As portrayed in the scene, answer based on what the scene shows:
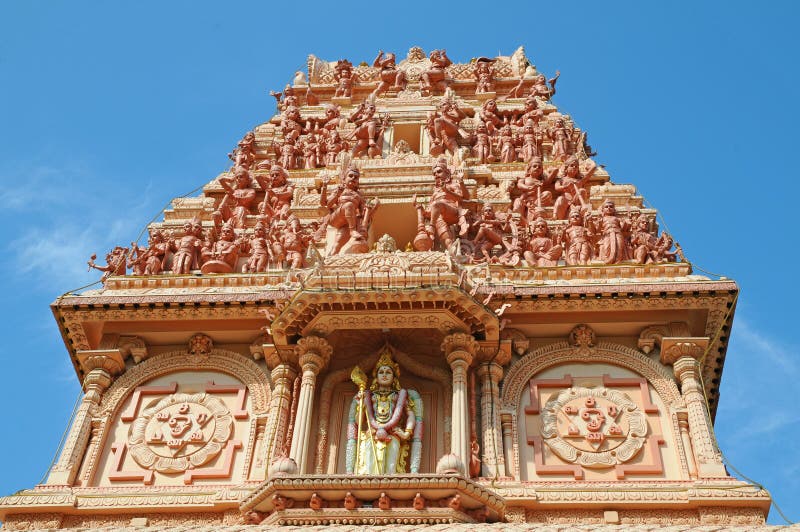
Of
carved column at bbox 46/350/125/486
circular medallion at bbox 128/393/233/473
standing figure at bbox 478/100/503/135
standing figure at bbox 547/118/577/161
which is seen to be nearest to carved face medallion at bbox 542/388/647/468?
circular medallion at bbox 128/393/233/473

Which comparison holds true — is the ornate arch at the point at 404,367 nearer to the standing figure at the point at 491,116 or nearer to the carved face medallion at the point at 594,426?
the carved face medallion at the point at 594,426

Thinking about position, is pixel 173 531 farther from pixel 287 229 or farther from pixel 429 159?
pixel 429 159

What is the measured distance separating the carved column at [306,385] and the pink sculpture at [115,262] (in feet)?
13.7

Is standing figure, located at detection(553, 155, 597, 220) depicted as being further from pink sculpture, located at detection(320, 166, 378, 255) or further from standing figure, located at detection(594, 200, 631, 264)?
pink sculpture, located at detection(320, 166, 378, 255)

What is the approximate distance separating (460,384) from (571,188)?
6.31m

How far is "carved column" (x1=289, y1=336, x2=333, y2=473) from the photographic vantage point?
1417 cm

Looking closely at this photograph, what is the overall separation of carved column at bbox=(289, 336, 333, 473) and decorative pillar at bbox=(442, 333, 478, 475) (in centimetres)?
177

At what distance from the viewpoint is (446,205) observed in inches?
722

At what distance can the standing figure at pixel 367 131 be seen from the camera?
22.0 m

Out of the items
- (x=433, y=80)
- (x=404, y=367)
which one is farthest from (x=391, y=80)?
(x=404, y=367)

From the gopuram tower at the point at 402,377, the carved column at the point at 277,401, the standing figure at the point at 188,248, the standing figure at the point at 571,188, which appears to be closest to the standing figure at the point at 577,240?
the gopuram tower at the point at 402,377

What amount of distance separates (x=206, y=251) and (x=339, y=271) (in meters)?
4.06

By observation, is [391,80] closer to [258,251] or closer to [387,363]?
[258,251]

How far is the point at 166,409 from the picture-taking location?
15617mm
